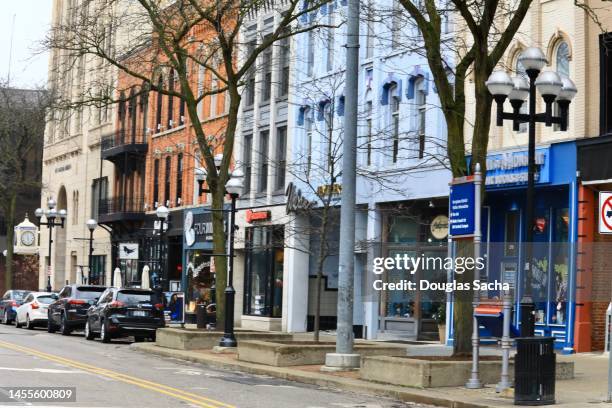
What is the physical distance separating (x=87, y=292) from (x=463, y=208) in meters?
22.7

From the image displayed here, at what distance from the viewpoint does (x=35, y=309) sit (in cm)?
4316

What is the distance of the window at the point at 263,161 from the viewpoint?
44.6 metres

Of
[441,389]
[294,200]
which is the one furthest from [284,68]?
[441,389]

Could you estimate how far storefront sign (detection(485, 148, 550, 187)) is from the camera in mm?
28328

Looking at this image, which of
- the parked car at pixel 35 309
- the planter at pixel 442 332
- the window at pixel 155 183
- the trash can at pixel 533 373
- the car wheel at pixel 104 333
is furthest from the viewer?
the window at pixel 155 183

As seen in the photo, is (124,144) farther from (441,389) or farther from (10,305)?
(441,389)

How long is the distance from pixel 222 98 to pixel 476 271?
3147 centimetres

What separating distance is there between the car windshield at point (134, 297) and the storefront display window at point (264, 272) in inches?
305

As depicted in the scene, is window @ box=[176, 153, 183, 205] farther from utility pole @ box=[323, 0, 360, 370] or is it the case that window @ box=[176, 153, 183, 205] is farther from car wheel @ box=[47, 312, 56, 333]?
utility pole @ box=[323, 0, 360, 370]

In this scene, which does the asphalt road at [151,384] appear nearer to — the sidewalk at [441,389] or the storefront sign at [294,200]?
the sidewalk at [441,389]

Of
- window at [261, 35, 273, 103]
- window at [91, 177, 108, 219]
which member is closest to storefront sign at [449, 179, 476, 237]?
window at [261, 35, 273, 103]

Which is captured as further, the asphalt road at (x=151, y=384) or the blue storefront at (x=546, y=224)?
the blue storefront at (x=546, y=224)

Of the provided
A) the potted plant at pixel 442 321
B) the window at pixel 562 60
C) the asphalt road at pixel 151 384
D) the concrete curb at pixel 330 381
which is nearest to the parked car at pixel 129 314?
the concrete curb at pixel 330 381

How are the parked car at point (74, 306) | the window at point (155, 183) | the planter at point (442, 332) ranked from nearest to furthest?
the planter at point (442, 332)
the parked car at point (74, 306)
the window at point (155, 183)
